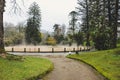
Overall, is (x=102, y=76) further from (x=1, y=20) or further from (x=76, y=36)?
(x=76, y=36)

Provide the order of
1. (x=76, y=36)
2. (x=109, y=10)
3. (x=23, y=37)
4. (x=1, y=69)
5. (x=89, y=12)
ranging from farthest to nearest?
(x=23, y=37) → (x=76, y=36) → (x=89, y=12) → (x=109, y=10) → (x=1, y=69)

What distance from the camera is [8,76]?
15688mm

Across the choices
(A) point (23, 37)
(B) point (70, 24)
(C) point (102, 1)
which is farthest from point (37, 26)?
(C) point (102, 1)

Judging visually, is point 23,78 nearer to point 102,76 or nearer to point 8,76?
point 8,76

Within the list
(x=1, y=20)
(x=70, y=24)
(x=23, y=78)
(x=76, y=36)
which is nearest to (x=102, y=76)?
(x=23, y=78)

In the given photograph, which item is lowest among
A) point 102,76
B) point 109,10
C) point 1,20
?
point 102,76

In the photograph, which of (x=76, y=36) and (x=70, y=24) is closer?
(x=76, y=36)

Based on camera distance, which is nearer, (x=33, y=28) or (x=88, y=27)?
(x=88, y=27)

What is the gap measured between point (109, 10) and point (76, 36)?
26.7 meters

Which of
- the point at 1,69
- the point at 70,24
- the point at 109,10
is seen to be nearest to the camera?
the point at 1,69

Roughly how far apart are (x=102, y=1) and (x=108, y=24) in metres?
4.93

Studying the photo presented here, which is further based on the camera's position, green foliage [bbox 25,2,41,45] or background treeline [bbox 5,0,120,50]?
green foliage [bbox 25,2,41,45]

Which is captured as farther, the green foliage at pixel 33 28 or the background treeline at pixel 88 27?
the green foliage at pixel 33 28

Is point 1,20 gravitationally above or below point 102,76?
above
